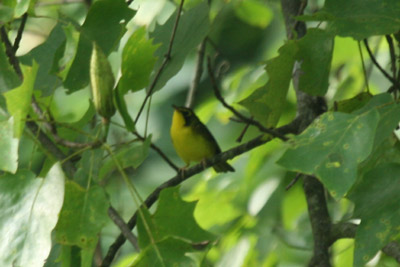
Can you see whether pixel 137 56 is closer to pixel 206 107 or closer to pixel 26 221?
pixel 26 221

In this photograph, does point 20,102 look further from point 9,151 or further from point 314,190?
point 314,190

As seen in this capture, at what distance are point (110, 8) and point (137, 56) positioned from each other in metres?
0.14

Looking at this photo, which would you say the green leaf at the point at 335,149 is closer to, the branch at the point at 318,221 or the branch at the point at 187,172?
the branch at the point at 187,172

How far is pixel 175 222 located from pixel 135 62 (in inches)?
16.0

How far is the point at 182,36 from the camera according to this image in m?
2.14

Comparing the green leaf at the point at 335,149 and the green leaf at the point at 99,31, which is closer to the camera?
the green leaf at the point at 335,149

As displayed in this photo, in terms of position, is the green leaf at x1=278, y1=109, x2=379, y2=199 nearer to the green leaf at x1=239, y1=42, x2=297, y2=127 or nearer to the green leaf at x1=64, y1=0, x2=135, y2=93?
the green leaf at x1=239, y1=42, x2=297, y2=127

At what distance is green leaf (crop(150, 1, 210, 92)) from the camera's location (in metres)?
2.07

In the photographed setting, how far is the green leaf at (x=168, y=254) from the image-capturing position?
1.63m

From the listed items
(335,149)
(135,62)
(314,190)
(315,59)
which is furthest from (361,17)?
(314,190)

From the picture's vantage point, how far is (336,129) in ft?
5.29

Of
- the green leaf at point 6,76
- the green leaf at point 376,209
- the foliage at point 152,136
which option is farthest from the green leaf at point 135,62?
the green leaf at point 376,209

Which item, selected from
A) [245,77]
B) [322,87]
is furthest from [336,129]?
[245,77]

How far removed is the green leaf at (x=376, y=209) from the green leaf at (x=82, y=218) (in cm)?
54
